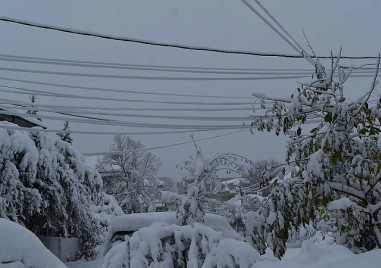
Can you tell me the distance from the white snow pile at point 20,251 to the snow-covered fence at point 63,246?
9215 mm

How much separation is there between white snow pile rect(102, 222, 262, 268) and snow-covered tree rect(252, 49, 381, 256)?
603mm

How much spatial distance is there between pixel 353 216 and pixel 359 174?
426mm

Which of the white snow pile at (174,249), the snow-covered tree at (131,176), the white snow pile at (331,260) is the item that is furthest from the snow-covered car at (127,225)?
the snow-covered tree at (131,176)

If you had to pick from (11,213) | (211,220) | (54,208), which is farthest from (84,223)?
(211,220)

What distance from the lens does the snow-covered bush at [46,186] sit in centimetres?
1147

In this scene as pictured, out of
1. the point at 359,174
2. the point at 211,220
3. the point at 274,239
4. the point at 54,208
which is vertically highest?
the point at 359,174

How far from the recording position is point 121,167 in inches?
1184

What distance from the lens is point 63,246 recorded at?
15.4 m

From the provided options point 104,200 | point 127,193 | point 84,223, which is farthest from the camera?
point 127,193

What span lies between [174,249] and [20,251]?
103 inches

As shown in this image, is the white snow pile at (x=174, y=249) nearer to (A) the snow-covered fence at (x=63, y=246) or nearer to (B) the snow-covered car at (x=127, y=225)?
(B) the snow-covered car at (x=127, y=225)

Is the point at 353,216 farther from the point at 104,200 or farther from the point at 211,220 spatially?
the point at 104,200

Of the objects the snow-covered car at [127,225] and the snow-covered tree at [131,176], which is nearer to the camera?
the snow-covered car at [127,225]

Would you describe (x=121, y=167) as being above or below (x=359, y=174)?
below
